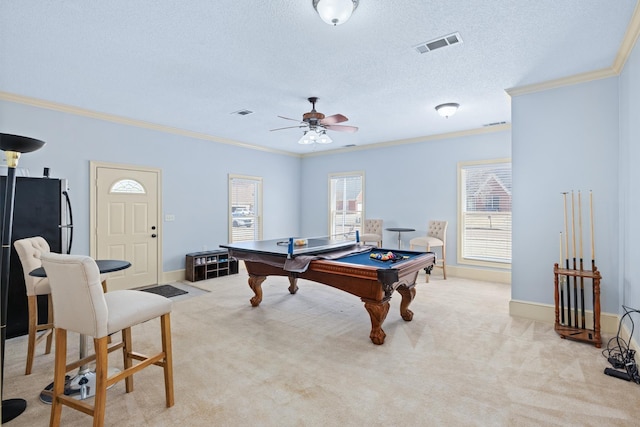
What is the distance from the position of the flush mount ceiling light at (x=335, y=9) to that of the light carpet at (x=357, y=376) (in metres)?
2.63

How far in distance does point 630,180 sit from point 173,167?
6.04 meters

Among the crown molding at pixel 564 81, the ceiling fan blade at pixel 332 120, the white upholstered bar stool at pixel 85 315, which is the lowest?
the white upholstered bar stool at pixel 85 315

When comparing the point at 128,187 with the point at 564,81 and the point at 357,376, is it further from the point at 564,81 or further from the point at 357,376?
the point at 564,81

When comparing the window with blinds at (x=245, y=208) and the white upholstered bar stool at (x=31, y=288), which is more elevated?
the window with blinds at (x=245, y=208)

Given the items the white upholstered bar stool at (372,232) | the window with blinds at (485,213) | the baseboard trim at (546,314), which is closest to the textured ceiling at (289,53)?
the window with blinds at (485,213)

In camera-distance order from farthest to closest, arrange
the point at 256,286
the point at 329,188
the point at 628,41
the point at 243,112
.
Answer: the point at 329,188
the point at 243,112
the point at 256,286
the point at 628,41

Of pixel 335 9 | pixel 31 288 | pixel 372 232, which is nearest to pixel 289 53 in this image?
pixel 335 9

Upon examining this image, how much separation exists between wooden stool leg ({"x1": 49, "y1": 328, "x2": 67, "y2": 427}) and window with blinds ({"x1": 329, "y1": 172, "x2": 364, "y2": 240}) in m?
5.69

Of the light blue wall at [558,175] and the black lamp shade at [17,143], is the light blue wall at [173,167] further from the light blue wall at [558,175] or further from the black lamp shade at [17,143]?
the light blue wall at [558,175]

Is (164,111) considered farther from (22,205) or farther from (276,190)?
(276,190)

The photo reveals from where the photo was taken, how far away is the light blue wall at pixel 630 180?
2811 millimetres

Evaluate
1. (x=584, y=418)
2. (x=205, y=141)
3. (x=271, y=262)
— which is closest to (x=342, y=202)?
(x=205, y=141)

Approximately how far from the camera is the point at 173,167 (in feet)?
19.3

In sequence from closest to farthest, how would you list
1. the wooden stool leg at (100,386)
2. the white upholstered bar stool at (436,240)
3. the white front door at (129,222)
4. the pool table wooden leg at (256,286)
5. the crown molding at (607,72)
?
the wooden stool leg at (100,386) → the crown molding at (607,72) → the pool table wooden leg at (256,286) → the white front door at (129,222) → the white upholstered bar stool at (436,240)
